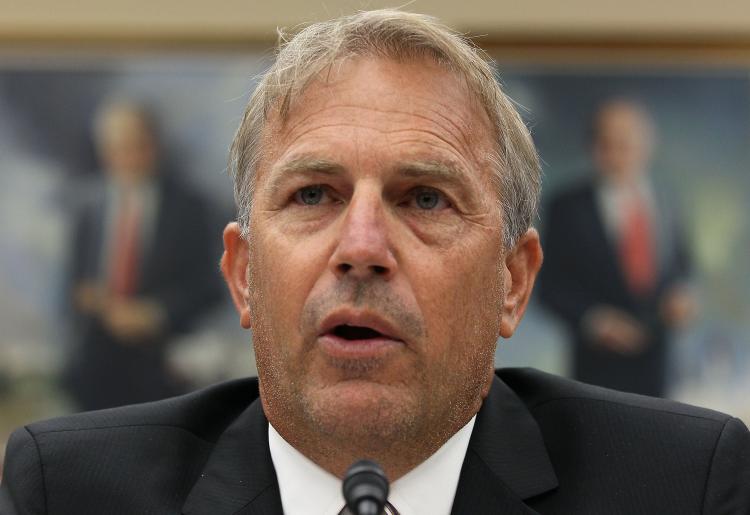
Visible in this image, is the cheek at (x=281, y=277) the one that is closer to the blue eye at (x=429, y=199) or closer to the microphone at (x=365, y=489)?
the blue eye at (x=429, y=199)

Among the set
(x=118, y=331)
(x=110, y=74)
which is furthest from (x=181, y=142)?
(x=118, y=331)

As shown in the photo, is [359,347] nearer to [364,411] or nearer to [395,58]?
[364,411]

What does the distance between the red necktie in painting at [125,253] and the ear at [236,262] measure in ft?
9.32

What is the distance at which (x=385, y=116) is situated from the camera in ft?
8.19

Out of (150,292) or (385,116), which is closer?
(385,116)

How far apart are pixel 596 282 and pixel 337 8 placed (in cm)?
191

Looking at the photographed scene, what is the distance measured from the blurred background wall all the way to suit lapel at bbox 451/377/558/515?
2.68 meters

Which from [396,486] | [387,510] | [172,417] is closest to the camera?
[387,510]

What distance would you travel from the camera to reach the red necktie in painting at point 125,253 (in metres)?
5.58

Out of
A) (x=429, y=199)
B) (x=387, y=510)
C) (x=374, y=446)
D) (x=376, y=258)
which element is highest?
(x=429, y=199)

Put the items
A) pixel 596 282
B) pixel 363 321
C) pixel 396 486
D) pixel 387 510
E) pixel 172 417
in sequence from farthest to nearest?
pixel 596 282
pixel 172 417
pixel 396 486
pixel 387 510
pixel 363 321

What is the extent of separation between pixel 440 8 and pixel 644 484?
3.61m

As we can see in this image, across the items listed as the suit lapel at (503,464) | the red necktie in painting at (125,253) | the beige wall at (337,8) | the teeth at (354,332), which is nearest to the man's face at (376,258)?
the teeth at (354,332)

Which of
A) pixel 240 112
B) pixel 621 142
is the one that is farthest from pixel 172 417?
pixel 621 142
